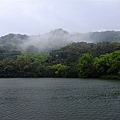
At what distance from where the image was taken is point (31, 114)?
35094mm

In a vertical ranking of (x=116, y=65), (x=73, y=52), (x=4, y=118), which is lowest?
(x=4, y=118)

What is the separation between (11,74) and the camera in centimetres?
15688

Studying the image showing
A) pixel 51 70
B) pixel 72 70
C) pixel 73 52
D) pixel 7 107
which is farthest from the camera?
pixel 73 52

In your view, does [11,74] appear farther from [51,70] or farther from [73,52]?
[73,52]

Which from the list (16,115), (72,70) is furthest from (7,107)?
(72,70)

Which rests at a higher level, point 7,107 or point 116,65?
point 116,65

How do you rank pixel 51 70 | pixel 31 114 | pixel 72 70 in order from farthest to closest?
pixel 51 70 → pixel 72 70 → pixel 31 114

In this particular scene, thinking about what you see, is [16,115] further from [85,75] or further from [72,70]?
[72,70]

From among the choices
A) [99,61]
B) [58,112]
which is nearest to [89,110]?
[58,112]

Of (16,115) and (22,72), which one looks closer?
(16,115)

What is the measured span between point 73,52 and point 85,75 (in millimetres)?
71649

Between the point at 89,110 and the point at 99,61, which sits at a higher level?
the point at 99,61

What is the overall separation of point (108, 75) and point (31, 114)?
86.8 meters

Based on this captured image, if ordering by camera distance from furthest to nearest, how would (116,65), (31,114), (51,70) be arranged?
1. (51,70)
2. (116,65)
3. (31,114)
